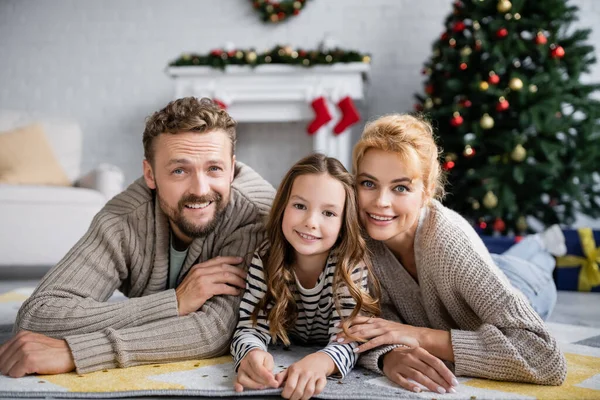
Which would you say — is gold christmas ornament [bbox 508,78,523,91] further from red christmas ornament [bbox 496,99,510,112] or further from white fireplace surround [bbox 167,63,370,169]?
white fireplace surround [bbox 167,63,370,169]

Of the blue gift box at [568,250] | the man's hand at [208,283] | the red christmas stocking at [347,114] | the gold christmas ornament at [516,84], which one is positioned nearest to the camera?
the man's hand at [208,283]

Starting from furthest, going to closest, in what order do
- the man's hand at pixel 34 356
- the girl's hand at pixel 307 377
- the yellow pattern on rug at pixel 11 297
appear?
the yellow pattern on rug at pixel 11 297
the man's hand at pixel 34 356
the girl's hand at pixel 307 377

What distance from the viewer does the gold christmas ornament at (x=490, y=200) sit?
3154mm

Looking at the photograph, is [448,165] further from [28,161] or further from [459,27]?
[28,161]

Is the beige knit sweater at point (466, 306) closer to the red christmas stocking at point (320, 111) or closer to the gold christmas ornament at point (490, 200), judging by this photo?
the gold christmas ornament at point (490, 200)

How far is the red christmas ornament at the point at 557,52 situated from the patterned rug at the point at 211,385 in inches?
84.4

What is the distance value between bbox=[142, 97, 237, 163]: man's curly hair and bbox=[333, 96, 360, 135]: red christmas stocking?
238cm

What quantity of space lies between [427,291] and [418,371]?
1.02 ft

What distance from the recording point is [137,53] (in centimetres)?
477

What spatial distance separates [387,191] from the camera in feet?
5.09

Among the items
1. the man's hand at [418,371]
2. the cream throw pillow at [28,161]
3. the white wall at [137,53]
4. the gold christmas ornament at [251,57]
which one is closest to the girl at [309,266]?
the man's hand at [418,371]

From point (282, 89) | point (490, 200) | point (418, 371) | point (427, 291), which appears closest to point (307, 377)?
point (418, 371)

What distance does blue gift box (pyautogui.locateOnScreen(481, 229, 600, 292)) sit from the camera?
2979 mm

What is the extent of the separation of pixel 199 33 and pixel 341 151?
1.50 meters
